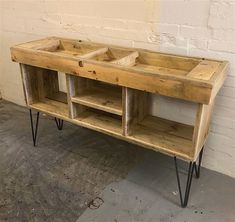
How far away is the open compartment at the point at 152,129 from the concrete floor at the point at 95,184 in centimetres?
37

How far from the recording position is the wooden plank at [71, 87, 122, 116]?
171 centimetres

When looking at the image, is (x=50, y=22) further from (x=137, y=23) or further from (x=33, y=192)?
(x=33, y=192)

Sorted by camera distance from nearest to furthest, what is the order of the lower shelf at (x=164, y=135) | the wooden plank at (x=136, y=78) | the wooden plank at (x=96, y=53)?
1. the wooden plank at (x=136, y=78)
2. the lower shelf at (x=164, y=135)
3. the wooden plank at (x=96, y=53)

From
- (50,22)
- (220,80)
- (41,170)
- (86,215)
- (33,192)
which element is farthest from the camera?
(50,22)

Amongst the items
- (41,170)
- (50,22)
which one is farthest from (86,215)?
(50,22)

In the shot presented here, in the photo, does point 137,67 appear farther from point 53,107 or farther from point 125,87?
point 53,107

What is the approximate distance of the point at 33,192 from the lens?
1774 mm

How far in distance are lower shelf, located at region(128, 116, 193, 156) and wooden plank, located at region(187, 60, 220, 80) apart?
1.37ft

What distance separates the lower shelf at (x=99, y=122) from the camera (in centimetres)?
176

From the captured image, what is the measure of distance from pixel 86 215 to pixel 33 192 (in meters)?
0.41

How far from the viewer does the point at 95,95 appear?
1.90 metres

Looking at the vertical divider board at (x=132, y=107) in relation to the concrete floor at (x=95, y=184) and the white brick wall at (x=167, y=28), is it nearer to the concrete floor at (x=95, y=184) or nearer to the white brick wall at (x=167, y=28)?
the white brick wall at (x=167, y=28)

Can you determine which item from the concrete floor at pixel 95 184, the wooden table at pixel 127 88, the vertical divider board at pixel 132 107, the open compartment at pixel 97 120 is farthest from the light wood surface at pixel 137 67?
the concrete floor at pixel 95 184

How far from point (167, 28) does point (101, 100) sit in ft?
2.07
